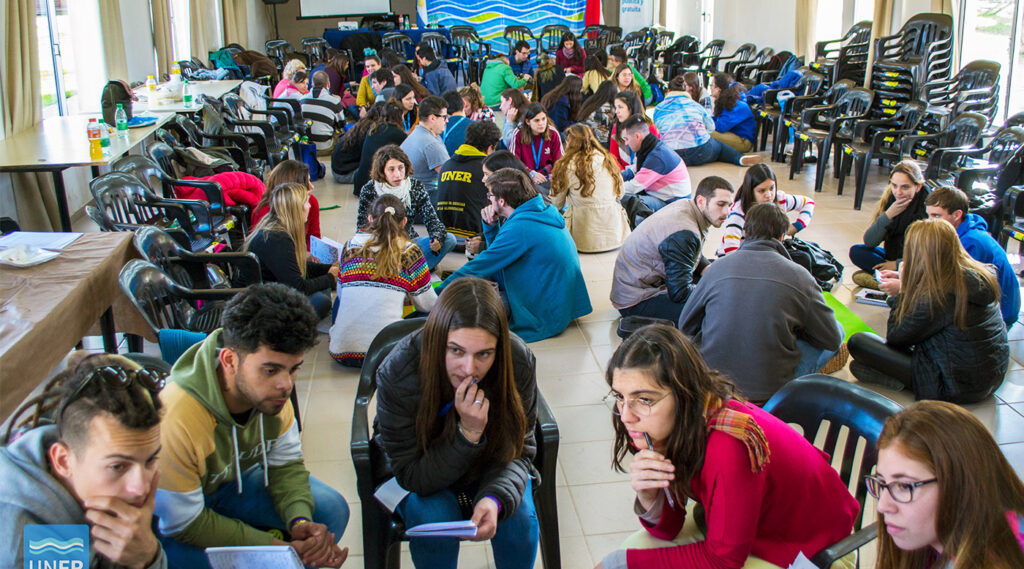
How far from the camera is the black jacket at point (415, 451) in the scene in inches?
83.2

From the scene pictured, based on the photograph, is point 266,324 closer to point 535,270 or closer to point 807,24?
point 535,270

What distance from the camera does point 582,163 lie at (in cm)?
533

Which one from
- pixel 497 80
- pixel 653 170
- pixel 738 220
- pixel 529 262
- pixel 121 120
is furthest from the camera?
pixel 497 80

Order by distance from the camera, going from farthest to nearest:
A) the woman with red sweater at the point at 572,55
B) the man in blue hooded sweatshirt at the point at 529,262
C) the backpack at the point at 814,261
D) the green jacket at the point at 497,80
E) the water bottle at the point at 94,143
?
the woman with red sweater at the point at 572,55 < the green jacket at the point at 497,80 < the water bottle at the point at 94,143 < the backpack at the point at 814,261 < the man in blue hooded sweatshirt at the point at 529,262

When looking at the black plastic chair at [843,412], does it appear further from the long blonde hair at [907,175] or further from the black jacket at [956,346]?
the long blonde hair at [907,175]

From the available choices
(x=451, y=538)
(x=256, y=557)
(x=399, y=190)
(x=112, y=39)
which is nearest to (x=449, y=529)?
(x=451, y=538)

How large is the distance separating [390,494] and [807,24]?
1044 centimetres

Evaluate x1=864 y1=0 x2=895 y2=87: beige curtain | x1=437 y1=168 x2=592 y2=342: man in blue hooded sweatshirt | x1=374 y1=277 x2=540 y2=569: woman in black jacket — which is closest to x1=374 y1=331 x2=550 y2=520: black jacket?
x1=374 y1=277 x2=540 y2=569: woman in black jacket

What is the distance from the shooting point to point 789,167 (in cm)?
813

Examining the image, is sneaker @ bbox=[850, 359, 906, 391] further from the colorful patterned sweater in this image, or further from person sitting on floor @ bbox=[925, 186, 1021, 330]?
the colorful patterned sweater

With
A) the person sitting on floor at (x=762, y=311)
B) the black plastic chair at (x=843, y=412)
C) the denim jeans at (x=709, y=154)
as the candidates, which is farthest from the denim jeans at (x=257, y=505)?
the denim jeans at (x=709, y=154)

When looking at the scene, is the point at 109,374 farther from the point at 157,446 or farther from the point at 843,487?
the point at 843,487

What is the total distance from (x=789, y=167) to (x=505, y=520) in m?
6.78

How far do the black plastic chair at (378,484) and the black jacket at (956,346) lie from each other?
1.79m
